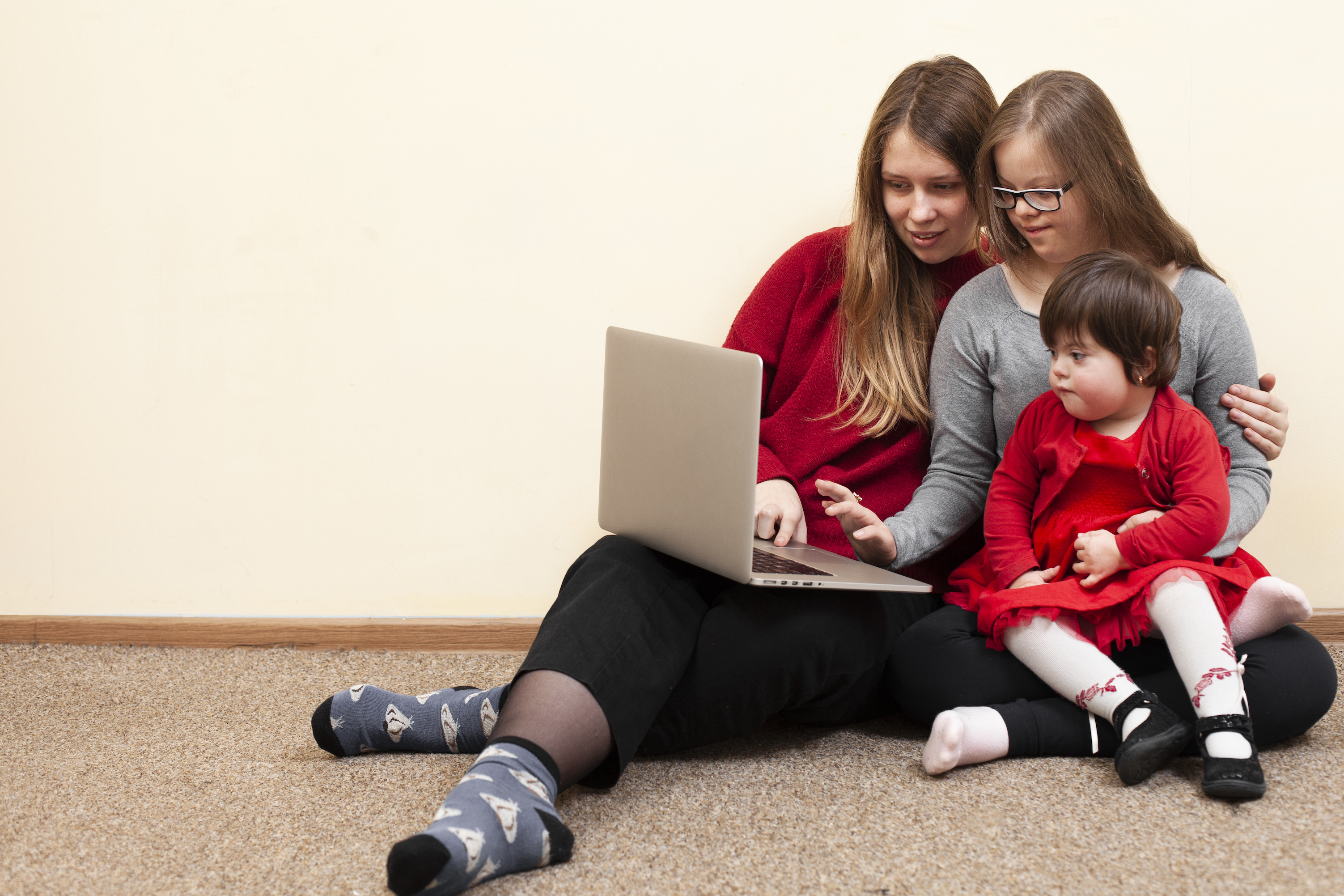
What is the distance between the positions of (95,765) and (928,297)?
1.12m

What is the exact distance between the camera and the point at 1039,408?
1061 mm

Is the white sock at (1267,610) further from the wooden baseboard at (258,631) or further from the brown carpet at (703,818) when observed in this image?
the wooden baseboard at (258,631)

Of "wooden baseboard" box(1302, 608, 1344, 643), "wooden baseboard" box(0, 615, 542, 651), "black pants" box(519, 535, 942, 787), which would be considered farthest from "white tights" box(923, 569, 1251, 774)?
"wooden baseboard" box(0, 615, 542, 651)

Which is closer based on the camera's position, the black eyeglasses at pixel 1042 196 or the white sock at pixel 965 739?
the white sock at pixel 965 739

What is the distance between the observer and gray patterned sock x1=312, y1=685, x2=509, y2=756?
3.32 ft

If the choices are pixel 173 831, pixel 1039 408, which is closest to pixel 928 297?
pixel 1039 408

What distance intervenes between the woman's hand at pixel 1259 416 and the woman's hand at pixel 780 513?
1.62ft

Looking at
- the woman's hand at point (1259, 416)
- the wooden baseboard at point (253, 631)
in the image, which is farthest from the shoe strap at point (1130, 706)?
the wooden baseboard at point (253, 631)

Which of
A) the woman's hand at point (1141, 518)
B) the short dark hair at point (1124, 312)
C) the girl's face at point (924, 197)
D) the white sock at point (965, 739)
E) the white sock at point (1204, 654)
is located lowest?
the white sock at point (965, 739)

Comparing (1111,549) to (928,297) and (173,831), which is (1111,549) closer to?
(928,297)

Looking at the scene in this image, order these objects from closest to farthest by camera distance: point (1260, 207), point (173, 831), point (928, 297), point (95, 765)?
point (173, 831)
point (95, 765)
point (928, 297)
point (1260, 207)

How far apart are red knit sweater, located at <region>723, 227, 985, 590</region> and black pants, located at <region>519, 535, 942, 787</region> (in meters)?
0.20

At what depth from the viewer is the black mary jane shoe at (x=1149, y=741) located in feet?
2.93

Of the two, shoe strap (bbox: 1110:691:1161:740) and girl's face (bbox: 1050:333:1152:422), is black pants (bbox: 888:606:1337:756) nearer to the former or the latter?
shoe strap (bbox: 1110:691:1161:740)
